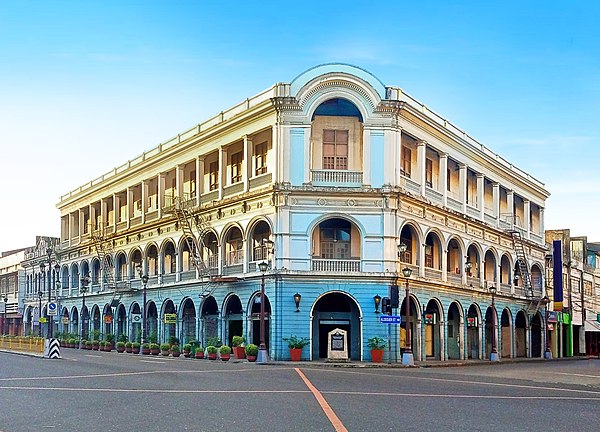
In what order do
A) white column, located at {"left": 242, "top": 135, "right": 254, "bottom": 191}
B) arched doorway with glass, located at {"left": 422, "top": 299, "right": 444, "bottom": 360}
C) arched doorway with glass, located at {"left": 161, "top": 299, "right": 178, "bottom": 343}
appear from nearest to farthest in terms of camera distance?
white column, located at {"left": 242, "top": 135, "right": 254, "bottom": 191} → arched doorway with glass, located at {"left": 422, "top": 299, "right": 444, "bottom": 360} → arched doorway with glass, located at {"left": 161, "top": 299, "right": 178, "bottom": 343}

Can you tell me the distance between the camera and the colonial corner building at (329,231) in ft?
141

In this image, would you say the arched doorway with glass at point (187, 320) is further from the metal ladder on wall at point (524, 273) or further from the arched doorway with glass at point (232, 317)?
the metal ladder on wall at point (524, 273)

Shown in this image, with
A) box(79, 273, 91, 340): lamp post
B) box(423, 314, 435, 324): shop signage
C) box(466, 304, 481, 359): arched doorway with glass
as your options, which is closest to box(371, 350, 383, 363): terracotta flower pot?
box(423, 314, 435, 324): shop signage

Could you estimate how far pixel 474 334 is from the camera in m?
54.3

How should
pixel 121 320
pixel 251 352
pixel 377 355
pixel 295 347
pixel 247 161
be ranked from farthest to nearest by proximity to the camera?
pixel 121 320 < pixel 247 161 < pixel 377 355 < pixel 295 347 < pixel 251 352

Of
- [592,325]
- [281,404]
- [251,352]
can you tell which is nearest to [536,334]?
[592,325]

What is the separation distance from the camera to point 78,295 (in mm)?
72438

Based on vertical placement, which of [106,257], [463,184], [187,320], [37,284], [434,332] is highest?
[463,184]

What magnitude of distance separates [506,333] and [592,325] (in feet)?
73.7

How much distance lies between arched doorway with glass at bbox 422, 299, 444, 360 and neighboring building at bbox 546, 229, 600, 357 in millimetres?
19950

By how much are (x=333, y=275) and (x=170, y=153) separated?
17.8m

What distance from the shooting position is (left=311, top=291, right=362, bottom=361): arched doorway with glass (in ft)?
143

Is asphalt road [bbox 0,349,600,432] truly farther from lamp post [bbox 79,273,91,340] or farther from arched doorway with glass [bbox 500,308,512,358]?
lamp post [bbox 79,273,91,340]

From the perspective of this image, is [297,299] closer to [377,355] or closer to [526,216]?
[377,355]
